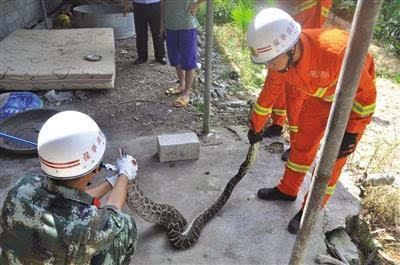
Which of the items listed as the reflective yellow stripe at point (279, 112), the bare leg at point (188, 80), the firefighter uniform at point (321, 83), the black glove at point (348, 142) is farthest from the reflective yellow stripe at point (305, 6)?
the bare leg at point (188, 80)

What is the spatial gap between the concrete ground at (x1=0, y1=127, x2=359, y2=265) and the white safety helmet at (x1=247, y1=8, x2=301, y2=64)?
139 centimetres

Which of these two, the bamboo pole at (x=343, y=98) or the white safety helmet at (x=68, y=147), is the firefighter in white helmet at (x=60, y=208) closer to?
the white safety helmet at (x=68, y=147)

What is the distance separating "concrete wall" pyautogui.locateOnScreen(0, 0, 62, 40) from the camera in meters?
5.89

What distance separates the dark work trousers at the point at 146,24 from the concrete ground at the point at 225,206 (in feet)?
7.33

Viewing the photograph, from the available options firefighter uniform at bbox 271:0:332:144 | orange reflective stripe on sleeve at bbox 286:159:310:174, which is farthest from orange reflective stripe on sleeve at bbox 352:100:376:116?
firefighter uniform at bbox 271:0:332:144

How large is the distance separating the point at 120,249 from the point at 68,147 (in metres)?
0.66

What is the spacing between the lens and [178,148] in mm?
3803

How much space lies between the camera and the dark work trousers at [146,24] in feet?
18.5

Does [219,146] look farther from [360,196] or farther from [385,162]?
[385,162]

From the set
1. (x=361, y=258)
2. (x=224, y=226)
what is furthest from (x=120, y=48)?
(x=361, y=258)

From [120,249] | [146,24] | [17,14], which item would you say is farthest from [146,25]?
[120,249]

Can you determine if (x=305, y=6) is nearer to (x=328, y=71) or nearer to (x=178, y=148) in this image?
(x=328, y=71)

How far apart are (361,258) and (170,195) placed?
175cm

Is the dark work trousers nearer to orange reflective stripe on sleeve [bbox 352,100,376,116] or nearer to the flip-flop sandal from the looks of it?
the flip-flop sandal
